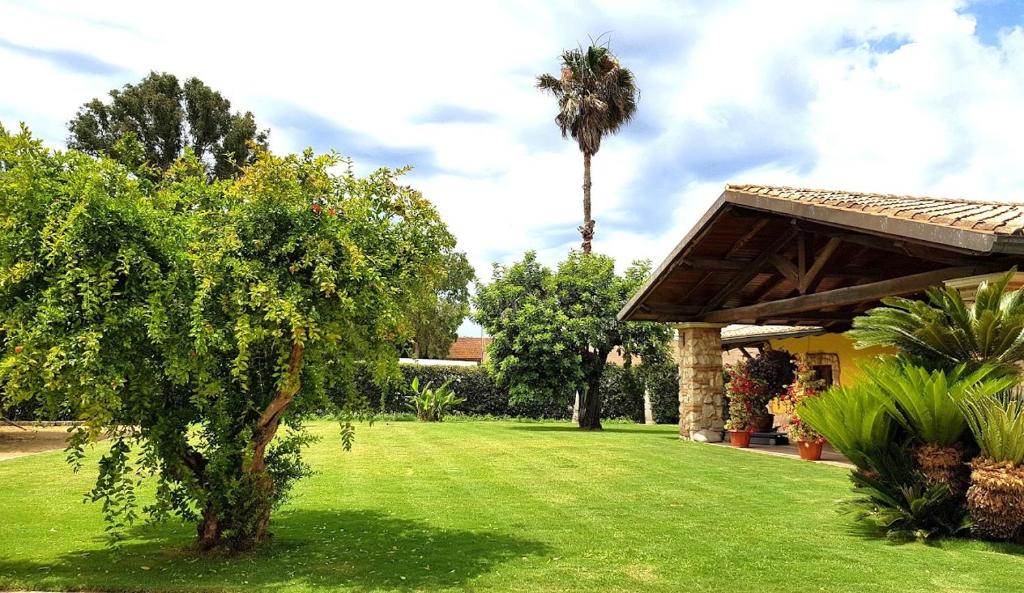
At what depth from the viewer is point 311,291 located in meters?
5.94

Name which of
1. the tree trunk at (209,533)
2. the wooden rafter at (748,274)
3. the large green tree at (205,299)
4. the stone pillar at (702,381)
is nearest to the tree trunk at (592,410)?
the stone pillar at (702,381)

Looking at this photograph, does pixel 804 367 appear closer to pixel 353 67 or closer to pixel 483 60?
pixel 483 60

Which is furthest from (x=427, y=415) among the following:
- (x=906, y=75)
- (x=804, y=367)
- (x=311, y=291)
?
(x=311, y=291)

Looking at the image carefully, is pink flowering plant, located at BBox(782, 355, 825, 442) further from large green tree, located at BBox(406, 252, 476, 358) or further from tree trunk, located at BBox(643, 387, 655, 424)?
large green tree, located at BBox(406, 252, 476, 358)

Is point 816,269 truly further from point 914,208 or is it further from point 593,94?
point 593,94

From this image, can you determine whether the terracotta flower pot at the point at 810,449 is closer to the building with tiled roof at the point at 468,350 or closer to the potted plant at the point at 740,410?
the potted plant at the point at 740,410

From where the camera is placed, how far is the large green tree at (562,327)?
20.8m

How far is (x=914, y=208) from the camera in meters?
9.02

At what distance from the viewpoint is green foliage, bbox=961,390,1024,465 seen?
21.6 ft

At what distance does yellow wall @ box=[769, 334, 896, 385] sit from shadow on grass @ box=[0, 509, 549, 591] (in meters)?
13.1

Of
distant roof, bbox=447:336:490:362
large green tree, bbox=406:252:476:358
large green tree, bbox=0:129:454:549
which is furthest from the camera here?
distant roof, bbox=447:336:490:362

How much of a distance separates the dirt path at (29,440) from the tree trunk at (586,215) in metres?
19.3

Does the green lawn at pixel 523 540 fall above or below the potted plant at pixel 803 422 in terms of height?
below

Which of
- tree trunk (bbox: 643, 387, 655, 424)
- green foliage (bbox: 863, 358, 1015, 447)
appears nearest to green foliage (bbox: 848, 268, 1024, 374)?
green foliage (bbox: 863, 358, 1015, 447)
